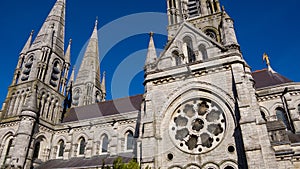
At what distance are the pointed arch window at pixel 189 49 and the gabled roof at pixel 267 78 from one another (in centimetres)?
697

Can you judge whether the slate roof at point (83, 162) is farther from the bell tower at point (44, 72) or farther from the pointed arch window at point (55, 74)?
the pointed arch window at point (55, 74)

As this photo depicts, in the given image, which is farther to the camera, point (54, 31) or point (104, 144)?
point (54, 31)

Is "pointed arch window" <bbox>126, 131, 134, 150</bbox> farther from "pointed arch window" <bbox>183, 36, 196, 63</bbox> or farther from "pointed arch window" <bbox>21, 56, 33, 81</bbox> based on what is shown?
"pointed arch window" <bbox>21, 56, 33, 81</bbox>

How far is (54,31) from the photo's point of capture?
104 ft

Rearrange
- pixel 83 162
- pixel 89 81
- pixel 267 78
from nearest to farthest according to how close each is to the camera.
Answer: pixel 83 162 → pixel 267 78 → pixel 89 81

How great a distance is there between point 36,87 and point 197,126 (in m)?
19.0

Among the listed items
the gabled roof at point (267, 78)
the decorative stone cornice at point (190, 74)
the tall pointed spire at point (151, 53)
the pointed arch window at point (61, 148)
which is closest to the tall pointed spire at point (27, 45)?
the pointed arch window at point (61, 148)

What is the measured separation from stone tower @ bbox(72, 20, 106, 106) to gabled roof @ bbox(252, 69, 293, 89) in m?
25.4

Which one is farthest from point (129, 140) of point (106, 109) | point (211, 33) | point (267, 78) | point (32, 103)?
point (211, 33)

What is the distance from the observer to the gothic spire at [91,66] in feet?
136

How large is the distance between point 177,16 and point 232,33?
16541 millimetres

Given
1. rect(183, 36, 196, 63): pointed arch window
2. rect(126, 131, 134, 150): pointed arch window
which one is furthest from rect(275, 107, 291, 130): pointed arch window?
rect(126, 131, 134, 150): pointed arch window

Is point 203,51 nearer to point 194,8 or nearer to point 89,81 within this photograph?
point 194,8

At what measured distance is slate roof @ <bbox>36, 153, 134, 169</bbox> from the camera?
740 inches
